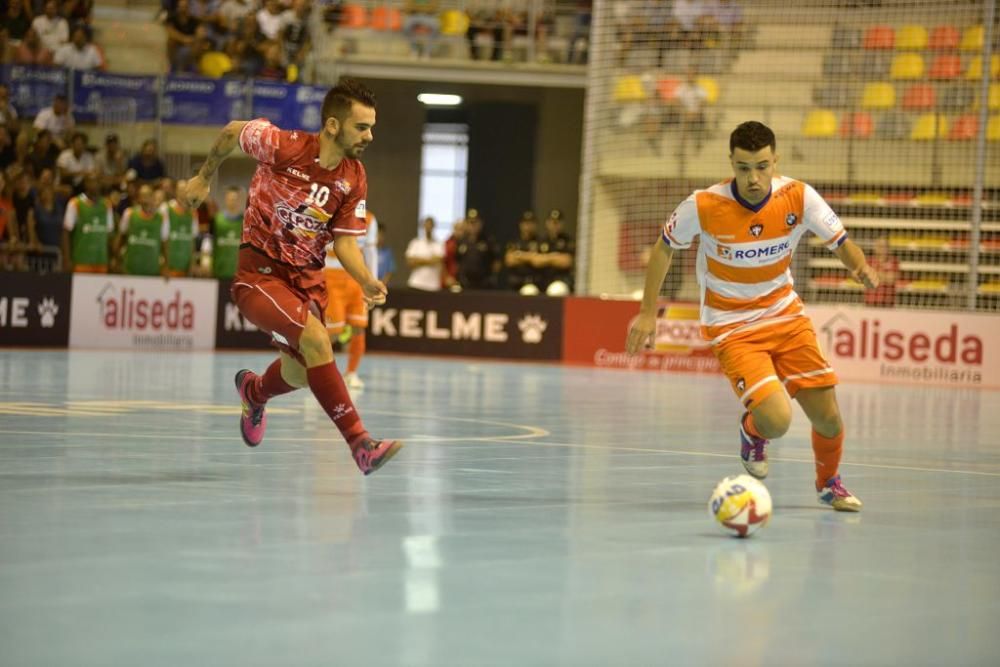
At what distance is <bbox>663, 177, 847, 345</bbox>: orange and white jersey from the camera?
773 centimetres

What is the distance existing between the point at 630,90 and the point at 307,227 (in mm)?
17640

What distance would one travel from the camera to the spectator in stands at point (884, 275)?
22.4 metres

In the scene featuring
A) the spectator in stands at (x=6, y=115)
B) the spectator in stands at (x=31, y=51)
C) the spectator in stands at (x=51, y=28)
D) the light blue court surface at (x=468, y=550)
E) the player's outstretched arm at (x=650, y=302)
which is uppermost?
the spectator in stands at (x=51, y=28)

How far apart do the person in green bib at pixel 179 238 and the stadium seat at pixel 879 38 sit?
10.9 m

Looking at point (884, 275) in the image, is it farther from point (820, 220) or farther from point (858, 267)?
A: point (858, 267)

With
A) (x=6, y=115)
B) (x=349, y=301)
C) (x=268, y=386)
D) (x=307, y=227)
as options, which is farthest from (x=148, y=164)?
(x=307, y=227)

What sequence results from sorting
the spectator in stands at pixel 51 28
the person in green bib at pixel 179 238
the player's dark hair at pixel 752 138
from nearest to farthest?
the player's dark hair at pixel 752 138
the person in green bib at pixel 179 238
the spectator in stands at pixel 51 28

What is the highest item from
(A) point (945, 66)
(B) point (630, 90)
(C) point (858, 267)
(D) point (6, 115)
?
(A) point (945, 66)

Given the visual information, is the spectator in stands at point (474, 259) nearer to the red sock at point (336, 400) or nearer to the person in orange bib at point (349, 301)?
the person in orange bib at point (349, 301)

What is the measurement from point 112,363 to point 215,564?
44.0ft

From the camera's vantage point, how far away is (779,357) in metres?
7.77

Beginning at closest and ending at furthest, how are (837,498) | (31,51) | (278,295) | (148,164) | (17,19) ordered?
(837,498), (278,295), (148,164), (31,51), (17,19)

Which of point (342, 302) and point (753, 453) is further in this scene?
point (342, 302)

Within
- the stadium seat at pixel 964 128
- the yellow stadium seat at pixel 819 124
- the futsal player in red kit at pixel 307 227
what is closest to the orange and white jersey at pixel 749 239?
the futsal player in red kit at pixel 307 227
